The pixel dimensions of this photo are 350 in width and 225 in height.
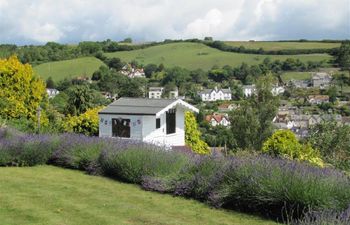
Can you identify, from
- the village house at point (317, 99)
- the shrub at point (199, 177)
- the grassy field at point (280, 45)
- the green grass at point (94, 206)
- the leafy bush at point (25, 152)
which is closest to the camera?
the green grass at point (94, 206)

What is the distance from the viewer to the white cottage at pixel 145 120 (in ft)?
79.9

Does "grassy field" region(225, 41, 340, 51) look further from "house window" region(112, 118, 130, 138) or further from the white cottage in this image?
"house window" region(112, 118, 130, 138)

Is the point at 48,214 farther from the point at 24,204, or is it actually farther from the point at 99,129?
the point at 99,129

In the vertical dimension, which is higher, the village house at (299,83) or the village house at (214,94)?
the village house at (299,83)

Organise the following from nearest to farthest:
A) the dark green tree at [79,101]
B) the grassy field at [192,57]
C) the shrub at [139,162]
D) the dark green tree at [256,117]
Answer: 1. the shrub at [139,162]
2. the dark green tree at [256,117]
3. the dark green tree at [79,101]
4. the grassy field at [192,57]

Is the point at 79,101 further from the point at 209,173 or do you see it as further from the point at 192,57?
the point at 192,57

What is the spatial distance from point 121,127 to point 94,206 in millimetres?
18154

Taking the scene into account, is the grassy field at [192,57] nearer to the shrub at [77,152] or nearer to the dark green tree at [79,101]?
the dark green tree at [79,101]

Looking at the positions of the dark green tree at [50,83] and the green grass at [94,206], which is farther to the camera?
the dark green tree at [50,83]

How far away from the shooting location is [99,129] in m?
24.7

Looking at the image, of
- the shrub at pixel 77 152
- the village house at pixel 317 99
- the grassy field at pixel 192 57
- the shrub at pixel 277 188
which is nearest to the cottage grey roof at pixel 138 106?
the shrub at pixel 77 152

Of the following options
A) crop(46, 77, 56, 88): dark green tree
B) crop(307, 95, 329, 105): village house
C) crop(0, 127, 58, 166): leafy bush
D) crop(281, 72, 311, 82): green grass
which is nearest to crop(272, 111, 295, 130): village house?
crop(307, 95, 329, 105): village house

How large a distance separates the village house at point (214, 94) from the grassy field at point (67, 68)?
2428cm

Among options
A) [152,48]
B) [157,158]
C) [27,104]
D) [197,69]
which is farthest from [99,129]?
[152,48]
